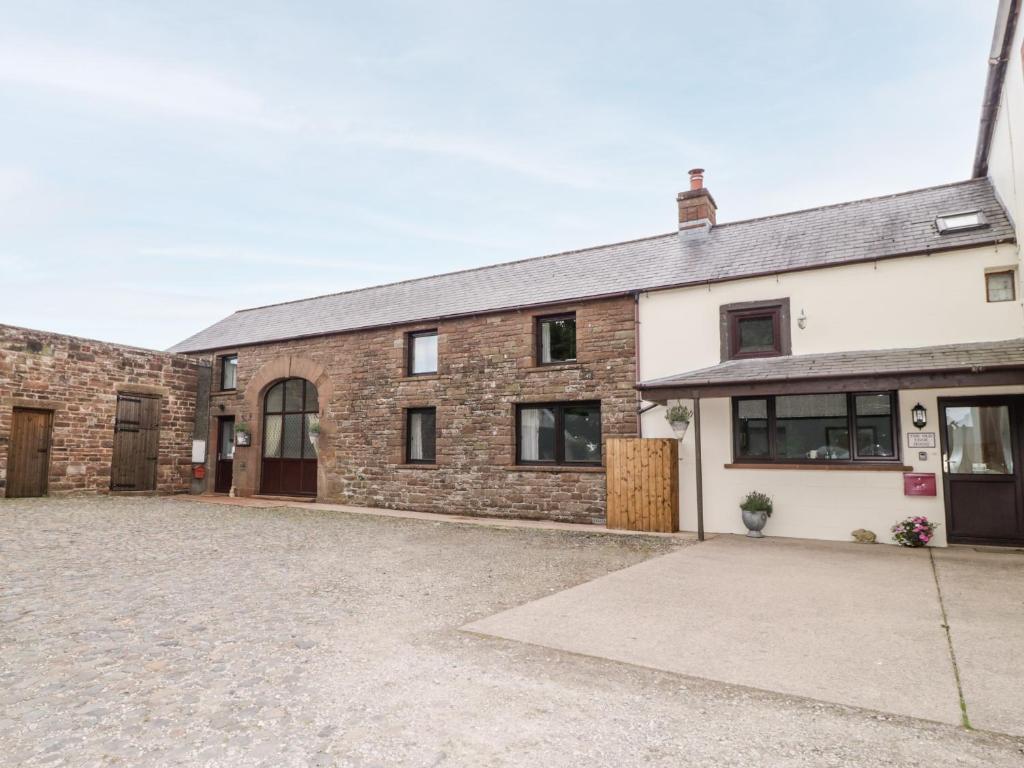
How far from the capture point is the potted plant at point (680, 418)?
988 cm

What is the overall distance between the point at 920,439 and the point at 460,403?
8392mm

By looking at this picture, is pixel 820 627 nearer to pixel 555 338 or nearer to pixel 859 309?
pixel 859 309

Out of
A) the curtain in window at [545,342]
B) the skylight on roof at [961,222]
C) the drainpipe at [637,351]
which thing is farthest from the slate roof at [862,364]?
the curtain in window at [545,342]

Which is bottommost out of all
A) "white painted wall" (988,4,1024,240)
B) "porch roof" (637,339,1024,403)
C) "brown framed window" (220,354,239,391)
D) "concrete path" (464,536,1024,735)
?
"concrete path" (464,536,1024,735)

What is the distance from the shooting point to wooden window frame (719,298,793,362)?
9.59 meters

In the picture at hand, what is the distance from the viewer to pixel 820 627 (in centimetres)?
439

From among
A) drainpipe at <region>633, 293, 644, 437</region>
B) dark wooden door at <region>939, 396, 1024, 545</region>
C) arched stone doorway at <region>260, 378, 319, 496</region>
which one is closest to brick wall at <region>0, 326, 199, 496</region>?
arched stone doorway at <region>260, 378, 319, 496</region>

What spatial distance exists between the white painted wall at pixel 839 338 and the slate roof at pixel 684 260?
1.00 ft

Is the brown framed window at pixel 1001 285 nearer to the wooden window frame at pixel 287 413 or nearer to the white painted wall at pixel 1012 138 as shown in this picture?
the white painted wall at pixel 1012 138

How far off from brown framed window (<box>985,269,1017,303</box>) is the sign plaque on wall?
2.14m

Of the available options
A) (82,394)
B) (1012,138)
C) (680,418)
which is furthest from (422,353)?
(1012,138)

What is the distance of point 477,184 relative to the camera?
1948cm

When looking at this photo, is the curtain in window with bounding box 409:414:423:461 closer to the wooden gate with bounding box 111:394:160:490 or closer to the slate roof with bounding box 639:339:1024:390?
the slate roof with bounding box 639:339:1024:390

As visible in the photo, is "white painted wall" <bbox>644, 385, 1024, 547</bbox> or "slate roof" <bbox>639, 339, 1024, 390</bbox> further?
"white painted wall" <bbox>644, 385, 1024, 547</bbox>
